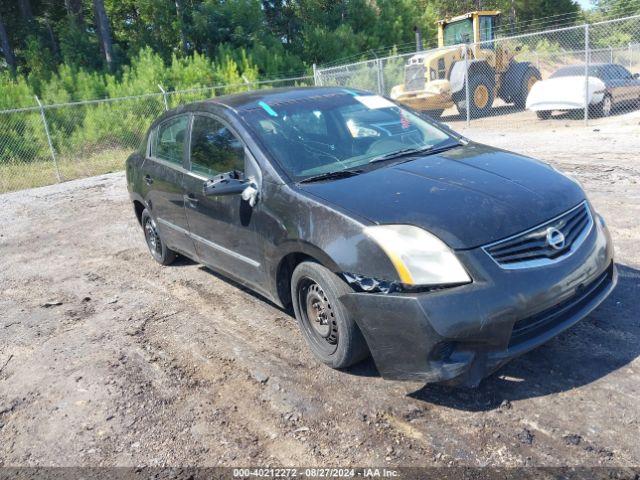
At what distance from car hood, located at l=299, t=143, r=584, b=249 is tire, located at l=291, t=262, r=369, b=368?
0.43m

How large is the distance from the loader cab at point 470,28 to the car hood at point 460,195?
15334 millimetres

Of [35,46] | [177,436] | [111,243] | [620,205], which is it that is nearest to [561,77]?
[620,205]

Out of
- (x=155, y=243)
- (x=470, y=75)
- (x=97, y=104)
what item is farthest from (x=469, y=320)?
(x=97, y=104)

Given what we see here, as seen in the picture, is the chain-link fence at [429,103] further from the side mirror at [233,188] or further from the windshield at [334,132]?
the side mirror at [233,188]

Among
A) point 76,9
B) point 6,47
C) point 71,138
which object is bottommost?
point 71,138

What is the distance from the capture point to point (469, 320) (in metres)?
2.70

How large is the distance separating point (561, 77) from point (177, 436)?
14.3m

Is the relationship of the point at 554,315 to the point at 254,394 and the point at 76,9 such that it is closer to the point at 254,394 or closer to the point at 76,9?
the point at 254,394

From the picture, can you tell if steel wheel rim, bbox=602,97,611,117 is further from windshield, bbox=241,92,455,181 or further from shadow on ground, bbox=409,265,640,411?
shadow on ground, bbox=409,265,640,411

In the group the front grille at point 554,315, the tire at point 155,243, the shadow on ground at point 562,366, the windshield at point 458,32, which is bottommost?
the shadow on ground at point 562,366

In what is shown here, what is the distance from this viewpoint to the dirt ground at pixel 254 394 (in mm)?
2717

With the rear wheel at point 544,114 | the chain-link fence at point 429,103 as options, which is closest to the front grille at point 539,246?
the chain-link fence at point 429,103

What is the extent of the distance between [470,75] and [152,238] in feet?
43.8

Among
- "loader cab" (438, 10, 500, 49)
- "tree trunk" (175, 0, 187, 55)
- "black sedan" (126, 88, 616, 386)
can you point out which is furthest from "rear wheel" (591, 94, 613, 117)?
"tree trunk" (175, 0, 187, 55)
